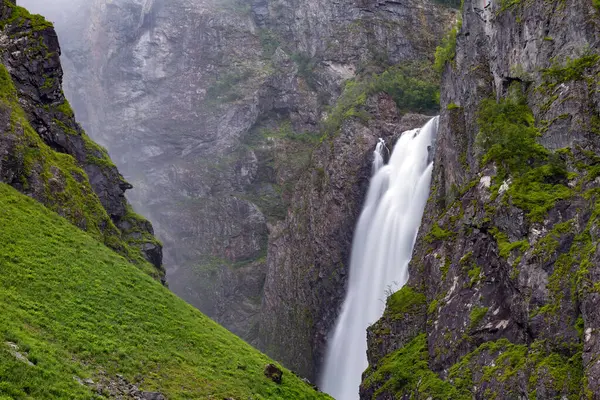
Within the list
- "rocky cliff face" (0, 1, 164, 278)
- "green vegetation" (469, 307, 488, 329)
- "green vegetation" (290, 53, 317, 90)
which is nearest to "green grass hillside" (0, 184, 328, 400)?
"rocky cliff face" (0, 1, 164, 278)

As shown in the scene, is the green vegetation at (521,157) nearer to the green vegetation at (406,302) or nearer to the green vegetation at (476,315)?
the green vegetation at (476,315)

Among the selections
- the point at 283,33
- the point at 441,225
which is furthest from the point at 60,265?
the point at 283,33

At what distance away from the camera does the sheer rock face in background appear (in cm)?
6247

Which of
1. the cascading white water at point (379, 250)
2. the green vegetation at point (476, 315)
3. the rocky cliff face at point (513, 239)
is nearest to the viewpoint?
the rocky cliff face at point (513, 239)

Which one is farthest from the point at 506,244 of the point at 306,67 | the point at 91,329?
the point at 306,67

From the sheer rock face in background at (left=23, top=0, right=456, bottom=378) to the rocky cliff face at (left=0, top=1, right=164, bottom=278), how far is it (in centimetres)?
1978

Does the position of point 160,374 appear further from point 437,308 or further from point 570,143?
point 570,143

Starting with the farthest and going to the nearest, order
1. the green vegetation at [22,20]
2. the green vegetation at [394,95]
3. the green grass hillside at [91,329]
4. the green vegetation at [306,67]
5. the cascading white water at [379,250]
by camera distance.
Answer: the green vegetation at [306,67], the green vegetation at [394,95], the cascading white water at [379,250], the green vegetation at [22,20], the green grass hillside at [91,329]

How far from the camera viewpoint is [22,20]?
44.2 metres

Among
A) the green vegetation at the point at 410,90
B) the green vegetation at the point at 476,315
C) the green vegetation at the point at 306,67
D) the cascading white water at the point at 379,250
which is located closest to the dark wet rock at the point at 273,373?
the green vegetation at the point at 476,315

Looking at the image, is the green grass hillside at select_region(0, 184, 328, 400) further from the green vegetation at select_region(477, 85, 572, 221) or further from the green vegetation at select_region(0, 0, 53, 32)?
the green vegetation at select_region(0, 0, 53, 32)

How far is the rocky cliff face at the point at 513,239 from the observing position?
21.8m

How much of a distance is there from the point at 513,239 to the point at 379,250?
82.4 ft

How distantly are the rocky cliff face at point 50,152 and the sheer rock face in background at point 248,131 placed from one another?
19776 mm
